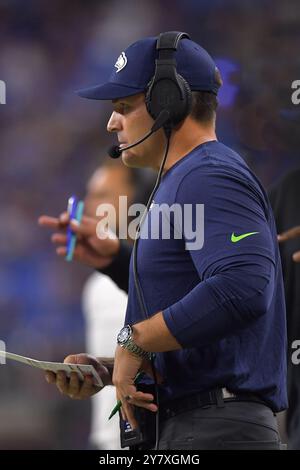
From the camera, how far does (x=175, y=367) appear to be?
1.95m

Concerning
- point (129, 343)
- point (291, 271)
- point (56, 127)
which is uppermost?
point (56, 127)

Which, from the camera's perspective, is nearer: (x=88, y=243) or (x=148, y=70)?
(x=148, y=70)

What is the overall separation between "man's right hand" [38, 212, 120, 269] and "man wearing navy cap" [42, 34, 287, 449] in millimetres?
593

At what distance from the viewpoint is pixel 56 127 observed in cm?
618

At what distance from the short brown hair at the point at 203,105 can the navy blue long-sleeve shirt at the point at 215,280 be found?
0.08 metres

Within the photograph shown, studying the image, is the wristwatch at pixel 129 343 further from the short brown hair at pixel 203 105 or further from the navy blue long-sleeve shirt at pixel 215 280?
the short brown hair at pixel 203 105

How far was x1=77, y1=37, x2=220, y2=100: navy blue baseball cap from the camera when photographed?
6.78 feet

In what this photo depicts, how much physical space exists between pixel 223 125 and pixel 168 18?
1.69 metres

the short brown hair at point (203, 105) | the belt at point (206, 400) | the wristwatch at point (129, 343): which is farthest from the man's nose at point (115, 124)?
the belt at point (206, 400)

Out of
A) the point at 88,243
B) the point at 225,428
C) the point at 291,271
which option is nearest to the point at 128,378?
the point at 225,428

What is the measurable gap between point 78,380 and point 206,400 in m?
0.33

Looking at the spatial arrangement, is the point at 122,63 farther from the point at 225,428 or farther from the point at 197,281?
the point at 225,428

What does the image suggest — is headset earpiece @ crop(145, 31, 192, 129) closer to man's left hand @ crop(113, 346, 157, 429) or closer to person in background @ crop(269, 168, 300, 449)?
man's left hand @ crop(113, 346, 157, 429)
